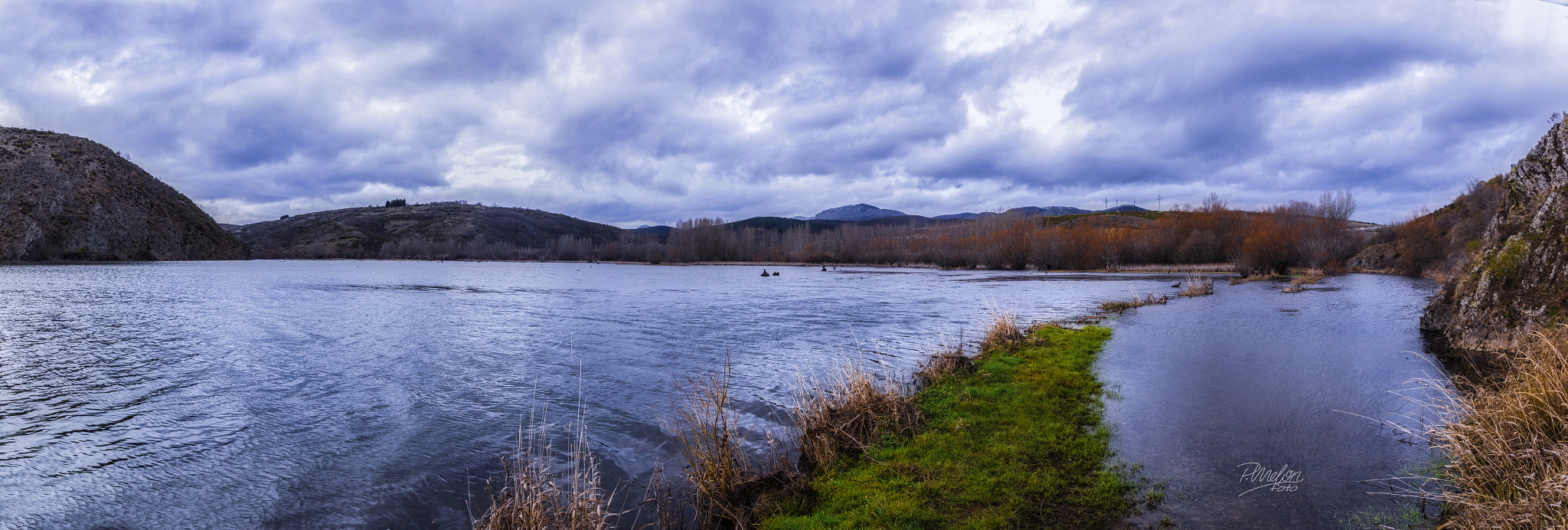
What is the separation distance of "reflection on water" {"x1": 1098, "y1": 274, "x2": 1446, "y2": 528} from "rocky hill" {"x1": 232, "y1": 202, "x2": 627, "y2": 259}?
12715 cm

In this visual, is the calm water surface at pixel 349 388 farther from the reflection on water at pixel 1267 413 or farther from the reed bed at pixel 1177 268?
the reed bed at pixel 1177 268

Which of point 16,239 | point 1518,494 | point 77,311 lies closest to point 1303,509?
point 1518,494

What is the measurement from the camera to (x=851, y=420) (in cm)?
816

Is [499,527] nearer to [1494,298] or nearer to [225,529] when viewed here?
[225,529]

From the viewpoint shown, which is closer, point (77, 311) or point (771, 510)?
point (771, 510)

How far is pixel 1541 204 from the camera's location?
12.4 m

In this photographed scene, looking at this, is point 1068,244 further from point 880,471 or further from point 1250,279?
point 880,471

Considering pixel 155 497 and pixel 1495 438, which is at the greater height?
pixel 1495 438

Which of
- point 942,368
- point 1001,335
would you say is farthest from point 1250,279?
point 942,368

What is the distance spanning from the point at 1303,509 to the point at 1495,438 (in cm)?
147

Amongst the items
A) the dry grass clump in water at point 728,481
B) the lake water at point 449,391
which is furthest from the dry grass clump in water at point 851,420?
the lake water at point 449,391

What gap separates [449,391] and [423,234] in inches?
6390

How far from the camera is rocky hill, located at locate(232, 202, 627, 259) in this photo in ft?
436
